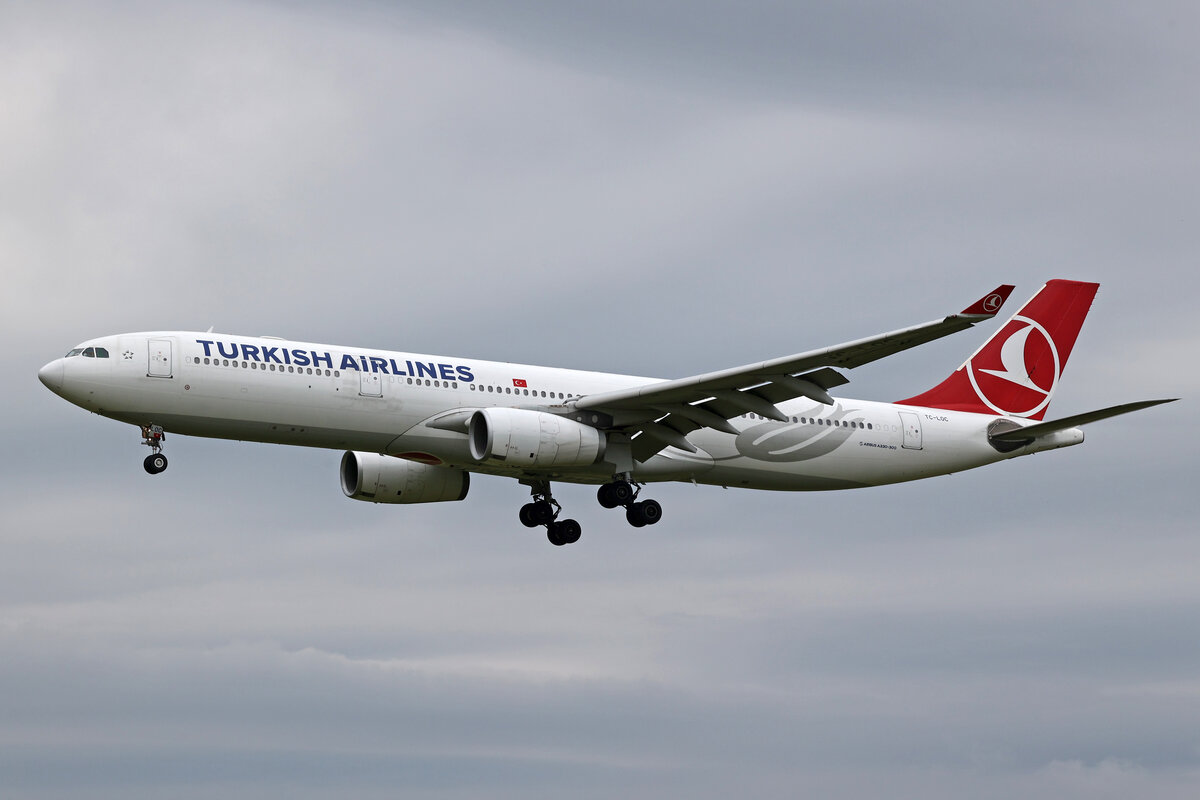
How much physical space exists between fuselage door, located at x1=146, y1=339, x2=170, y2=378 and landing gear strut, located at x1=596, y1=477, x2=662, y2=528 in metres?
12.1

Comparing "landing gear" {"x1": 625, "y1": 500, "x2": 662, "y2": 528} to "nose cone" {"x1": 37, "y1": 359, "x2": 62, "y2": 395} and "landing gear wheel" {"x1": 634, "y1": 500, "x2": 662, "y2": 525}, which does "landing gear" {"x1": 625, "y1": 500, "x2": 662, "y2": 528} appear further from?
"nose cone" {"x1": 37, "y1": 359, "x2": 62, "y2": 395}

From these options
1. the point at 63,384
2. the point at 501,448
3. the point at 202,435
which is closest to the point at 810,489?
the point at 501,448

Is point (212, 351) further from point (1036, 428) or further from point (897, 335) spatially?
point (1036, 428)

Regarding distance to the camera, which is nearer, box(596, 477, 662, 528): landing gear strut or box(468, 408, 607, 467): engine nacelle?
box(468, 408, 607, 467): engine nacelle

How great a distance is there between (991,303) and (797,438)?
39.4 feet

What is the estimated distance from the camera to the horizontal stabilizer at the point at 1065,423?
4056 cm

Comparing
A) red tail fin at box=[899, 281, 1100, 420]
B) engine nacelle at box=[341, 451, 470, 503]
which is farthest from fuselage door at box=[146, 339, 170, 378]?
red tail fin at box=[899, 281, 1100, 420]

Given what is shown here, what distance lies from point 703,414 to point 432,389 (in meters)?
7.21

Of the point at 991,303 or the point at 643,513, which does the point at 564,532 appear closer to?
the point at 643,513

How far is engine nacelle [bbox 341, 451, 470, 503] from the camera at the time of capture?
46344 mm

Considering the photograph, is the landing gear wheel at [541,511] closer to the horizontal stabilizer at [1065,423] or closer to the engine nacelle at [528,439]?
the engine nacelle at [528,439]

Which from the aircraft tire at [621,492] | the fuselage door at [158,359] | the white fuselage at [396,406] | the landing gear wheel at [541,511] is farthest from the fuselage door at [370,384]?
the landing gear wheel at [541,511]

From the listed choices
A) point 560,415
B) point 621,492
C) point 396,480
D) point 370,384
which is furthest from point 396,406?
point 621,492

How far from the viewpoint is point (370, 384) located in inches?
1598
